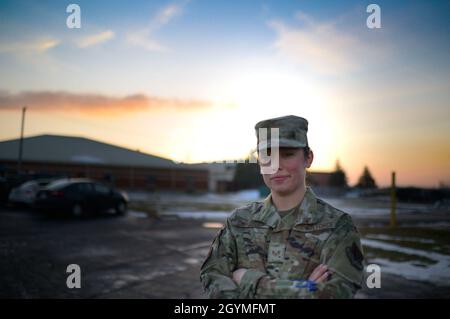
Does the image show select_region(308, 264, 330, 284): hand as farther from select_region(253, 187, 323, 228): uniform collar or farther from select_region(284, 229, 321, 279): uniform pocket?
select_region(253, 187, 323, 228): uniform collar

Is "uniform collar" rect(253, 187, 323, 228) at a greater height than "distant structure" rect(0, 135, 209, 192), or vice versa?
"distant structure" rect(0, 135, 209, 192)

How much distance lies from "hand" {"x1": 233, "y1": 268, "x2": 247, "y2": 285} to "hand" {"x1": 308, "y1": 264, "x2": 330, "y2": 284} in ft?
1.08

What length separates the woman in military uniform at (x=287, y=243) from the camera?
1.79 meters

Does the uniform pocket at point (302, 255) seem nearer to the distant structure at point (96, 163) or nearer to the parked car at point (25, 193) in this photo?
the parked car at point (25, 193)

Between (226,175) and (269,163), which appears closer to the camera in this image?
(269,163)

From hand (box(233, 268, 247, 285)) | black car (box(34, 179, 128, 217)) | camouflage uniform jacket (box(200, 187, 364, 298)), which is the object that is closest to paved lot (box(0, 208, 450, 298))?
black car (box(34, 179, 128, 217))

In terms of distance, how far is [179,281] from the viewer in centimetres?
640

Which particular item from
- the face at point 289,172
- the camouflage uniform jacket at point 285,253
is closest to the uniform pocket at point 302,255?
the camouflage uniform jacket at point 285,253

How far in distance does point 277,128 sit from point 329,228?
1.91 ft

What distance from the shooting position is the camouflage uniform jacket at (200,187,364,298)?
1.78 meters

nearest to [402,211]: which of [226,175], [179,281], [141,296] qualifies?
[179,281]

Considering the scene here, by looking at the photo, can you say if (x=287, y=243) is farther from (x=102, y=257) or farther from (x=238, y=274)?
(x=102, y=257)

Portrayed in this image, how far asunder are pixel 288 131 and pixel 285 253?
0.64 metres
